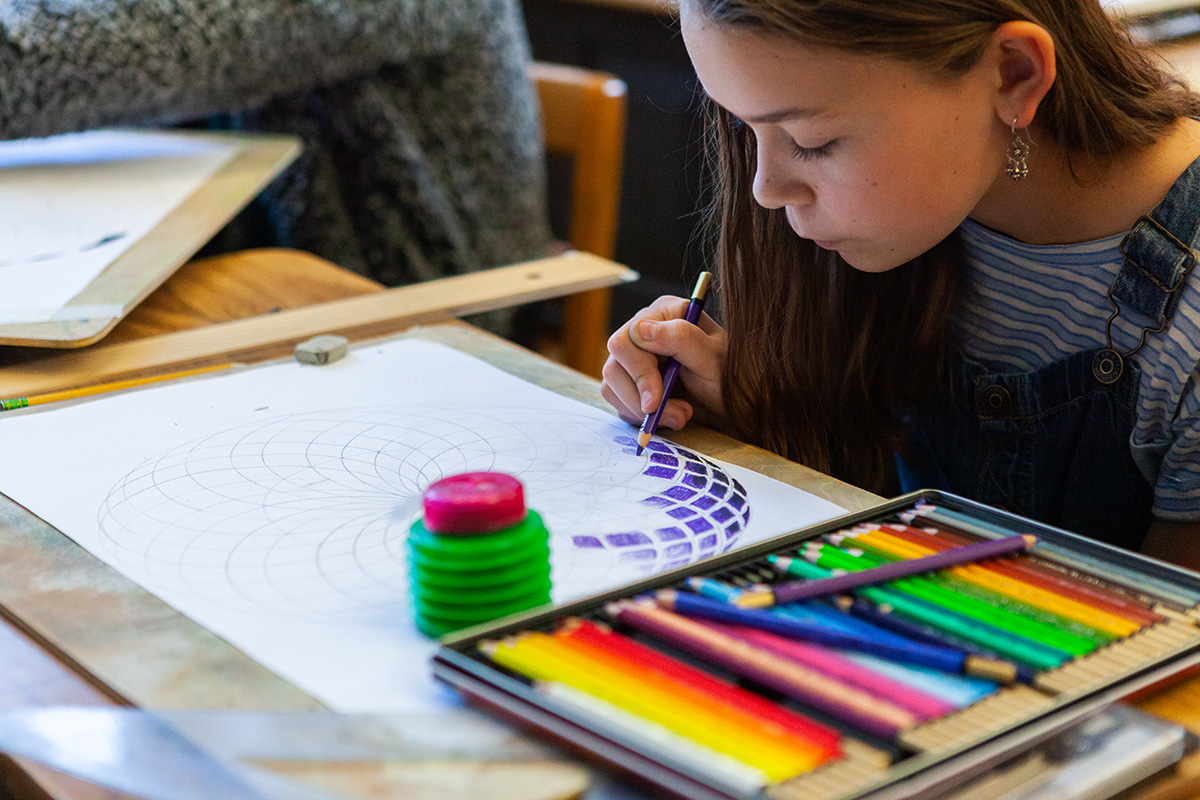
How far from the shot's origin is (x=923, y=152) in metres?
0.72

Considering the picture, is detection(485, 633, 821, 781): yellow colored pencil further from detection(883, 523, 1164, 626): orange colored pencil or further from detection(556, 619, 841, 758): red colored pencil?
detection(883, 523, 1164, 626): orange colored pencil

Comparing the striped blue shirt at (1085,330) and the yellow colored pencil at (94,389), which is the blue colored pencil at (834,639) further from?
the yellow colored pencil at (94,389)

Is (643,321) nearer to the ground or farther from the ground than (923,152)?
nearer to the ground

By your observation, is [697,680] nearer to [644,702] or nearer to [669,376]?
[644,702]

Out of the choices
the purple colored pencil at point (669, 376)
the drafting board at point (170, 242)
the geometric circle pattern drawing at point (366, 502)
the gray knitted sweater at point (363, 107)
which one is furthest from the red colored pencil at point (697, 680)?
the gray knitted sweater at point (363, 107)

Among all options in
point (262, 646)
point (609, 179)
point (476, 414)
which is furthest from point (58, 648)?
point (609, 179)

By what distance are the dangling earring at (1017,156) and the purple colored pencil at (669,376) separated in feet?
0.75

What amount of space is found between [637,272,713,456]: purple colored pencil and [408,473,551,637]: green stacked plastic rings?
0.79ft

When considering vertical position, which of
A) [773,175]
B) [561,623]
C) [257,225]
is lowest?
[257,225]

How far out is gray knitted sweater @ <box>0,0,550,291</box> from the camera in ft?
4.40

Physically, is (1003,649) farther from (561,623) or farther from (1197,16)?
(1197,16)

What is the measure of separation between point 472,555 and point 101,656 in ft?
0.54

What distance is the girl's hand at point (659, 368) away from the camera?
80cm

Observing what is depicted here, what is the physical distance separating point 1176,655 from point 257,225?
4.88 ft
